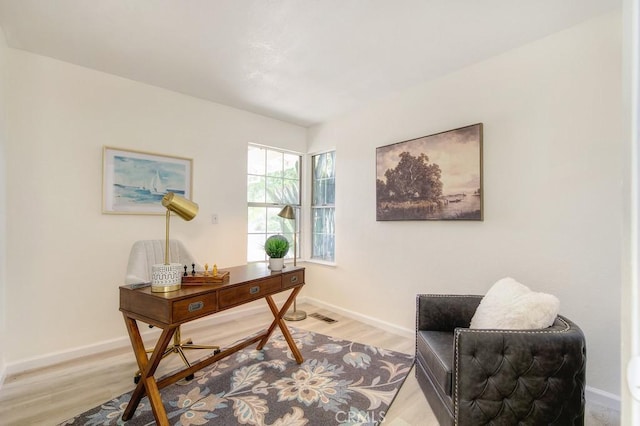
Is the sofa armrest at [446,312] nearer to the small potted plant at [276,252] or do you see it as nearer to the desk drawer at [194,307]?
the small potted plant at [276,252]

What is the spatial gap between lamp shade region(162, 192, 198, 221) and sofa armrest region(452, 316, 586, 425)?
175 cm

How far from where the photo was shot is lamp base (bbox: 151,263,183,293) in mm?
1754

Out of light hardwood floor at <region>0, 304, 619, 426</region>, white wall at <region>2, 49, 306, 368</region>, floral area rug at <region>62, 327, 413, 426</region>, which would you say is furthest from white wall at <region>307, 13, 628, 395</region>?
white wall at <region>2, 49, 306, 368</region>

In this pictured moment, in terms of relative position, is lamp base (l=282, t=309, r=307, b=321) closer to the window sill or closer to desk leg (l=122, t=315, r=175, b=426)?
the window sill

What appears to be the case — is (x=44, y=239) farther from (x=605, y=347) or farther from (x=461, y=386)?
(x=605, y=347)

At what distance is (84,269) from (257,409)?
2.04 meters

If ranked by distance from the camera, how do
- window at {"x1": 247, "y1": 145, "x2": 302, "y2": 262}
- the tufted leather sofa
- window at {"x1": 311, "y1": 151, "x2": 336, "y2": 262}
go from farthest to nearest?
window at {"x1": 311, "y1": 151, "x2": 336, "y2": 262} < window at {"x1": 247, "y1": 145, "x2": 302, "y2": 262} < the tufted leather sofa

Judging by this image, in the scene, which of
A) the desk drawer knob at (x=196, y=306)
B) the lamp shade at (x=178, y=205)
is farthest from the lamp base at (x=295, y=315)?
the lamp shade at (x=178, y=205)

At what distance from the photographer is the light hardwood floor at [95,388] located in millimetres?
1845

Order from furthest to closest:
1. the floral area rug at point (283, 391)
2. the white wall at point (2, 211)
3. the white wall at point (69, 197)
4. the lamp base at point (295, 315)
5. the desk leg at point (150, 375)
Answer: the lamp base at point (295, 315), the white wall at point (69, 197), the white wall at point (2, 211), the floral area rug at point (283, 391), the desk leg at point (150, 375)

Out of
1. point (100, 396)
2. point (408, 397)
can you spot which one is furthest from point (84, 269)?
point (408, 397)

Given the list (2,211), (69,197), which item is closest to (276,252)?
(69,197)

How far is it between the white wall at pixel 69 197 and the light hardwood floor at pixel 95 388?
284 millimetres

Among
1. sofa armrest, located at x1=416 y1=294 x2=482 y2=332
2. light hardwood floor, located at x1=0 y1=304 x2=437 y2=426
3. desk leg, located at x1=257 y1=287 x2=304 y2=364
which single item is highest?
sofa armrest, located at x1=416 y1=294 x2=482 y2=332
